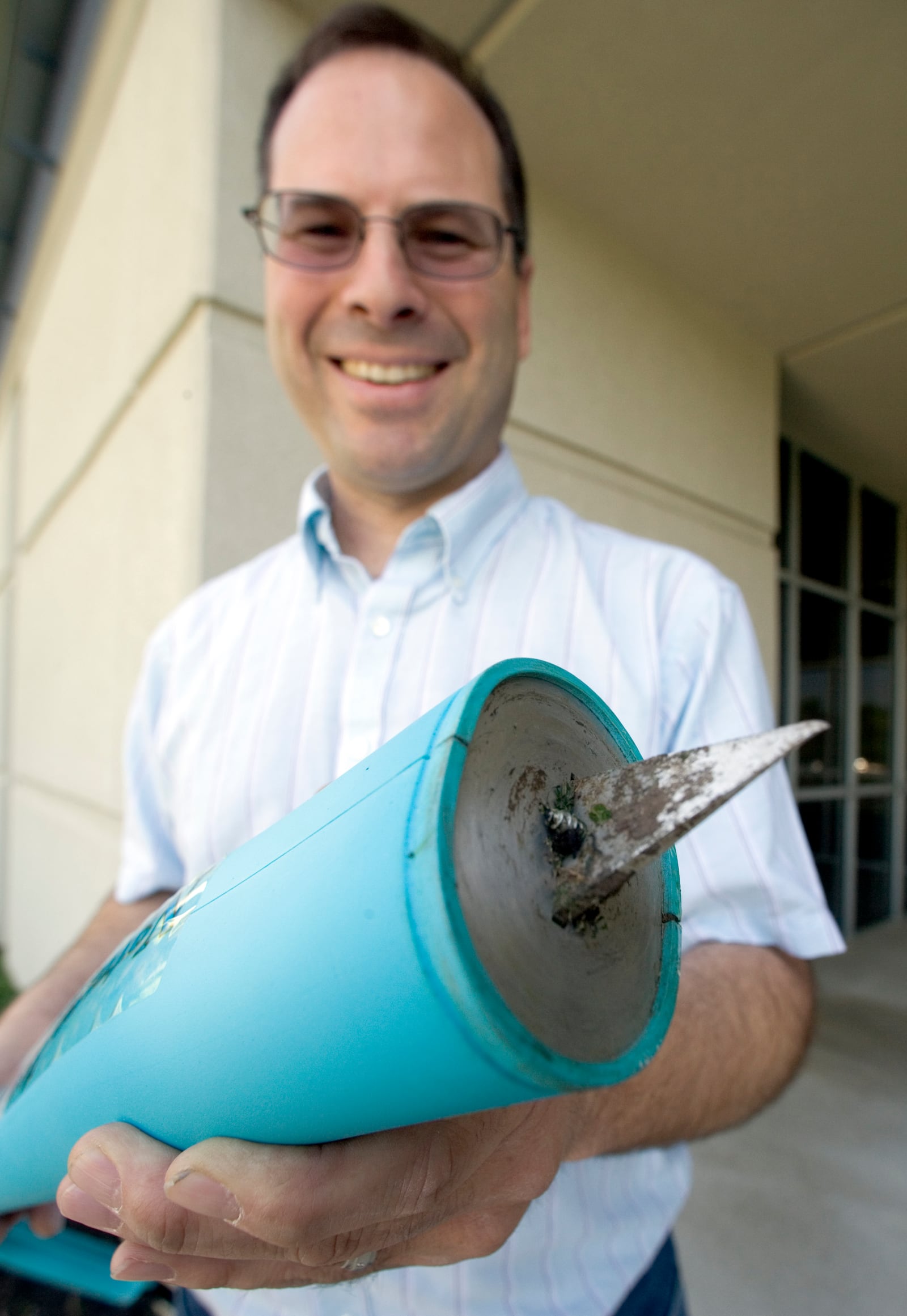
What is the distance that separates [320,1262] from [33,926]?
3.78m

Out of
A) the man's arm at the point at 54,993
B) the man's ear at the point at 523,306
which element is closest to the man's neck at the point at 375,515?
the man's ear at the point at 523,306

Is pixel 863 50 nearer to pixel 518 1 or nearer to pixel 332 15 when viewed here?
pixel 332 15

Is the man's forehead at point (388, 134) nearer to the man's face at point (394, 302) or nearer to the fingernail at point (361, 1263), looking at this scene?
the man's face at point (394, 302)

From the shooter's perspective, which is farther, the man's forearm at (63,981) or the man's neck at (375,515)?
the man's neck at (375,515)

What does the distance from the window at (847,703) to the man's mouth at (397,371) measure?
8.60 feet

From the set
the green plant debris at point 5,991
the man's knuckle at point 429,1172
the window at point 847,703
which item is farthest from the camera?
the window at point 847,703

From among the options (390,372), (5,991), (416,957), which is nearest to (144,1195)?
(416,957)

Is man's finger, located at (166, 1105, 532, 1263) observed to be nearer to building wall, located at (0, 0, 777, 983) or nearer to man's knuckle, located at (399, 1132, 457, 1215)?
man's knuckle, located at (399, 1132, 457, 1215)

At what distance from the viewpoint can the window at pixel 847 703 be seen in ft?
12.9

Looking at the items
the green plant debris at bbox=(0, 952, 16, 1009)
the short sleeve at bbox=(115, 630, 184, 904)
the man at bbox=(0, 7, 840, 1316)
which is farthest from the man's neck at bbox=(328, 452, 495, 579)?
the green plant debris at bbox=(0, 952, 16, 1009)

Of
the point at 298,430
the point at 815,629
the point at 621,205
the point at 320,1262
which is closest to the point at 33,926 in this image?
the point at 298,430

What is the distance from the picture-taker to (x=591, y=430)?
259 cm

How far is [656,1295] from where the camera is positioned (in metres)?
0.92

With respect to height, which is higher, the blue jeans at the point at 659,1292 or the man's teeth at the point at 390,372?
the man's teeth at the point at 390,372
